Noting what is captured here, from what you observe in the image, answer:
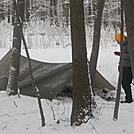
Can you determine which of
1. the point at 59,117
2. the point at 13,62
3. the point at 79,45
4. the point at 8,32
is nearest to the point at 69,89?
the point at 13,62

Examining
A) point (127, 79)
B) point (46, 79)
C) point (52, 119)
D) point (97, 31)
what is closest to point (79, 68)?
point (52, 119)

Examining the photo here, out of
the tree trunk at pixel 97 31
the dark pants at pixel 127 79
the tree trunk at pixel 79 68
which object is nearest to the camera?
the tree trunk at pixel 79 68

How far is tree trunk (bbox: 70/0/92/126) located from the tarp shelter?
60.9 inches

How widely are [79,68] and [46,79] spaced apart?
2.25 m

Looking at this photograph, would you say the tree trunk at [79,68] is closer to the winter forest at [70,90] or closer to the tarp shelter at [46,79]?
the winter forest at [70,90]

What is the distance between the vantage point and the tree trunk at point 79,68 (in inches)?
118

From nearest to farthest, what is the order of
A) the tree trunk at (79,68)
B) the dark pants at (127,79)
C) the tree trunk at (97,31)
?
the tree trunk at (79,68) → the dark pants at (127,79) → the tree trunk at (97,31)

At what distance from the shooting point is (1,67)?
600cm

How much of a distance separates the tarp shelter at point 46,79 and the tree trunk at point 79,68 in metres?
1.55

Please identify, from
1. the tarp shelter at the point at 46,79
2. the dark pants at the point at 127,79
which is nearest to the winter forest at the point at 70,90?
the tarp shelter at the point at 46,79

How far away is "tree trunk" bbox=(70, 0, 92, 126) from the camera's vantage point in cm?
299

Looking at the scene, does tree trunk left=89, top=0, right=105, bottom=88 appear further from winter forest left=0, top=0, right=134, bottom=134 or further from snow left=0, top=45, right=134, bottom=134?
snow left=0, top=45, right=134, bottom=134

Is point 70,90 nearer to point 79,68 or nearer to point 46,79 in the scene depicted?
point 46,79

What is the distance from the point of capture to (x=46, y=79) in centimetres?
523
